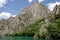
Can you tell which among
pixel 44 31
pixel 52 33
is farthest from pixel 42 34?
pixel 52 33

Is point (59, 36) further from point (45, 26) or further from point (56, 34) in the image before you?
point (45, 26)

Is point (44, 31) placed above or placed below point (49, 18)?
below

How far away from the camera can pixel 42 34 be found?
182375mm

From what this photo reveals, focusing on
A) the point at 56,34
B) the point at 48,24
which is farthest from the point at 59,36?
the point at 48,24

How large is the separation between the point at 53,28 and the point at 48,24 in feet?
21.2

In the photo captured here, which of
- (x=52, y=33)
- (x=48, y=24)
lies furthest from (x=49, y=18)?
(x=52, y=33)

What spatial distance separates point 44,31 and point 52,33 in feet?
41.1

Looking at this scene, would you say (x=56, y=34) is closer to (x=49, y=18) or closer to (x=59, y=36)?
(x=59, y=36)

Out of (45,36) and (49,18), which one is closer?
(45,36)

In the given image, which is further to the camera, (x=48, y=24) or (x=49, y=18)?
(x=49, y=18)

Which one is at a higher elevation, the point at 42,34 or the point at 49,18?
the point at 49,18

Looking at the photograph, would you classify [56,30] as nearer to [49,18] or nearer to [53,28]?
[53,28]

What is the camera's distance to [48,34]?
6860 inches

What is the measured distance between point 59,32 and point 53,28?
764 cm
